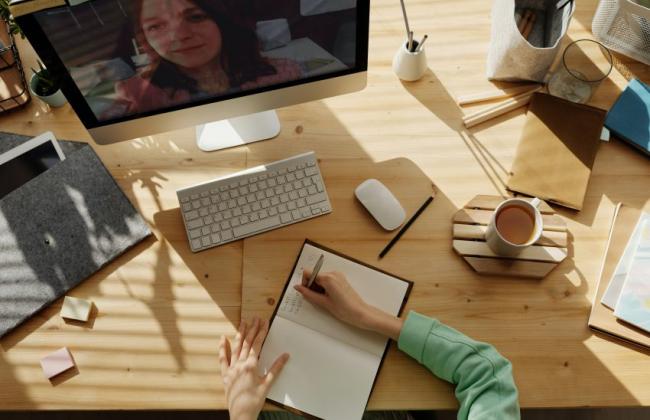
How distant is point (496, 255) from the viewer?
94 centimetres

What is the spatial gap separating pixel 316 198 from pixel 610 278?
22.1 inches

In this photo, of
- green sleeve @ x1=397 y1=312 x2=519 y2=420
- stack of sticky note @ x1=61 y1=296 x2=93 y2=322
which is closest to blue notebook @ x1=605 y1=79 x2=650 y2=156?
green sleeve @ x1=397 y1=312 x2=519 y2=420

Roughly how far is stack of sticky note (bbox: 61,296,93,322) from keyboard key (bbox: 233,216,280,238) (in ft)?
0.97

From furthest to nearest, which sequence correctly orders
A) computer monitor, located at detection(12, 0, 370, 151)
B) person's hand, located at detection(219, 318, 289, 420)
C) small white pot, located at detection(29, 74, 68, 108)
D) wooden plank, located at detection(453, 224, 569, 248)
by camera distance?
small white pot, located at detection(29, 74, 68, 108), wooden plank, located at detection(453, 224, 569, 248), person's hand, located at detection(219, 318, 289, 420), computer monitor, located at detection(12, 0, 370, 151)

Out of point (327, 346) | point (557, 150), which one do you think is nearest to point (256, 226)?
point (327, 346)

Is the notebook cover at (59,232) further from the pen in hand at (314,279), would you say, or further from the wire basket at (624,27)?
the wire basket at (624,27)

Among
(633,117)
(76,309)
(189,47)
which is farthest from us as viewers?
(633,117)

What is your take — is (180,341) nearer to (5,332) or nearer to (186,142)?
(5,332)

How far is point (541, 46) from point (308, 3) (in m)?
0.57

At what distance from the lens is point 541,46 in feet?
3.56

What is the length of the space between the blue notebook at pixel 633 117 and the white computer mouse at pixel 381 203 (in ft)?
1.53

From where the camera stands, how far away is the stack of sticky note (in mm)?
909

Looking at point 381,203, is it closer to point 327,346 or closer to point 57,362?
point 327,346

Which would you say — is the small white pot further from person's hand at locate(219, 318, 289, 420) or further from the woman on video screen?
person's hand at locate(219, 318, 289, 420)
